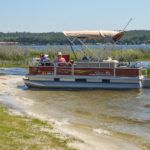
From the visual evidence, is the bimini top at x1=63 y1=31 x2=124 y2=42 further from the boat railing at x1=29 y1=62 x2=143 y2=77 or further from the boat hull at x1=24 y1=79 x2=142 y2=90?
the boat hull at x1=24 y1=79 x2=142 y2=90

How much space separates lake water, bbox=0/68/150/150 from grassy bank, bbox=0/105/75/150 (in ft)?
2.71

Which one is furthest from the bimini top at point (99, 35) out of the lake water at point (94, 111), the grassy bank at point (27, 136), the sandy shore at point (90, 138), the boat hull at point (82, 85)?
the grassy bank at point (27, 136)

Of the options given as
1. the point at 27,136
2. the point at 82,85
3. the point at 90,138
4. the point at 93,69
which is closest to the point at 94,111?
the point at 90,138

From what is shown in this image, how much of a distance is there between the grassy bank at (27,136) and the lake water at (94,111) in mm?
827

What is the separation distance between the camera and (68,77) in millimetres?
31547

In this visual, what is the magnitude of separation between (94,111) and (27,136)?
9.52 m

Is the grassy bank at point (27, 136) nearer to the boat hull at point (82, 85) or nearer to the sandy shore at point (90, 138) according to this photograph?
the sandy shore at point (90, 138)

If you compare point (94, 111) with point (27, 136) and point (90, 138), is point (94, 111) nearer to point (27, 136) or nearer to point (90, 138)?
point (90, 138)

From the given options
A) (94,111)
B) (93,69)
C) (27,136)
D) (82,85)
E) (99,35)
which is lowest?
(94,111)

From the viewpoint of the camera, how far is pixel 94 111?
22.2 metres

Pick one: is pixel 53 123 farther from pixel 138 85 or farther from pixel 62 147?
pixel 138 85

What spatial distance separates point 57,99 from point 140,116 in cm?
729

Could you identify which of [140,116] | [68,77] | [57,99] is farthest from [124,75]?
[140,116]

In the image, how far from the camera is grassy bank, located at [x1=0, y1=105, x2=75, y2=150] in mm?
11773
